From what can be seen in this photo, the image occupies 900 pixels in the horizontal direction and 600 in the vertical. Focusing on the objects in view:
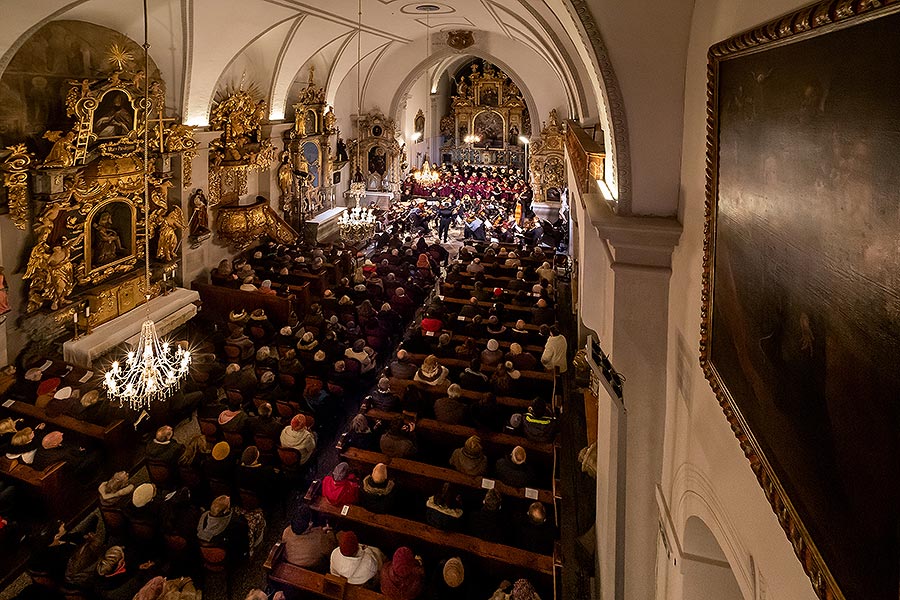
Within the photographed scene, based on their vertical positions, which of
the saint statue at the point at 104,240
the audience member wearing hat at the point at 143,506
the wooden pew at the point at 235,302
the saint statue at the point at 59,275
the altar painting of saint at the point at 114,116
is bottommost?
the audience member wearing hat at the point at 143,506

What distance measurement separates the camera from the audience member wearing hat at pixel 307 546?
522 centimetres

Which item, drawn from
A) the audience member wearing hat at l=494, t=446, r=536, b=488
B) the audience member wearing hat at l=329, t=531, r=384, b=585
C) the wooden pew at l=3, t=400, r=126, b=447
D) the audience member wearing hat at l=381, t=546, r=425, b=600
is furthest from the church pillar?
the wooden pew at l=3, t=400, r=126, b=447

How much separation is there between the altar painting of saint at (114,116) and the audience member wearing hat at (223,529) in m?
6.48

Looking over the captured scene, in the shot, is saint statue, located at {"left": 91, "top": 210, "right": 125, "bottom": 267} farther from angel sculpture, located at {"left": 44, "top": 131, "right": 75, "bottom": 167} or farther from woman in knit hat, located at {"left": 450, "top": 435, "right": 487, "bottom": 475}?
woman in knit hat, located at {"left": 450, "top": 435, "right": 487, "bottom": 475}

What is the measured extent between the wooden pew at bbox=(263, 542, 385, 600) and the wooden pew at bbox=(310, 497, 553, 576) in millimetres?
682

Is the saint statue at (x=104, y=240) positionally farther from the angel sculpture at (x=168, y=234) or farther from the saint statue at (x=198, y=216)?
the saint statue at (x=198, y=216)

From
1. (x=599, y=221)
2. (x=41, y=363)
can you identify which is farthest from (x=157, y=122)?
(x=599, y=221)

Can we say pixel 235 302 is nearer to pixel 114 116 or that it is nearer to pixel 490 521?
pixel 114 116

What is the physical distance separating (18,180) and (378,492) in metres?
6.52

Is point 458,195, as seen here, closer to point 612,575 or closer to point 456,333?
point 456,333

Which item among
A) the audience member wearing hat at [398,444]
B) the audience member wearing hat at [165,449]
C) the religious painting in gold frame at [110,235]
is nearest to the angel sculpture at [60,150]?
the religious painting in gold frame at [110,235]

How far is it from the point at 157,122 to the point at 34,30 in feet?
8.74

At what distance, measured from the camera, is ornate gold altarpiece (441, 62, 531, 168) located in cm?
2841

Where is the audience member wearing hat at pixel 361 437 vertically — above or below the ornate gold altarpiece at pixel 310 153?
below
